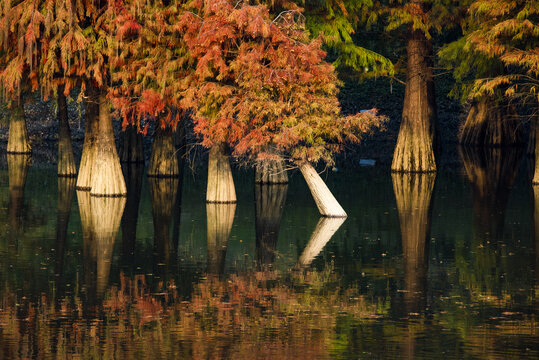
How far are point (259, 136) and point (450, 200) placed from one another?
27.6 ft

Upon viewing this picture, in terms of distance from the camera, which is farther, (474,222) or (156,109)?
(156,109)

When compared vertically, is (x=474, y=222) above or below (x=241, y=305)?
above

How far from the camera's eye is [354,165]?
48719mm

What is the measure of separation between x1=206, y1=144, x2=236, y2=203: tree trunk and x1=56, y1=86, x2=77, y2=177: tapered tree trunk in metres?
7.74

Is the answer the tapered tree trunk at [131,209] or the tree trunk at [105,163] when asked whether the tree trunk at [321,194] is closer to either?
the tapered tree trunk at [131,209]

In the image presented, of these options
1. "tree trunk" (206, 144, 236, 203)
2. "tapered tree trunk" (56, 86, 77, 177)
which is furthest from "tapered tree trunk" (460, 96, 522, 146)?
"tree trunk" (206, 144, 236, 203)

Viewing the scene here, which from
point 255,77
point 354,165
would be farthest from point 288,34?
point 354,165

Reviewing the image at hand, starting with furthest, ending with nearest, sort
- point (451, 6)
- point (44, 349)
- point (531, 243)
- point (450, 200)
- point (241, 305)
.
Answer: point (451, 6) → point (450, 200) → point (531, 243) → point (241, 305) → point (44, 349)

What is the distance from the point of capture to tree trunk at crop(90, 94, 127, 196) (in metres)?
30.5

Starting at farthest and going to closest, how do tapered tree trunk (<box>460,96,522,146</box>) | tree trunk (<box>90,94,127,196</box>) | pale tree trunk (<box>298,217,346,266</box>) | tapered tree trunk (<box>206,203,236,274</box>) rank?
1. tapered tree trunk (<box>460,96,522,146</box>)
2. tree trunk (<box>90,94,127,196</box>)
3. pale tree trunk (<box>298,217,346,266</box>)
4. tapered tree trunk (<box>206,203,236,274</box>)

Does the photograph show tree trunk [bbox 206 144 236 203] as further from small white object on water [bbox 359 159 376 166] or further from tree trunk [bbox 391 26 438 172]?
small white object on water [bbox 359 159 376 166]

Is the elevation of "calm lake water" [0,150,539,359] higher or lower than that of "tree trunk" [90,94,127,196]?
lower

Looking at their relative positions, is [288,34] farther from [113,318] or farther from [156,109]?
[113,318]

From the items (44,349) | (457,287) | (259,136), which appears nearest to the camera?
(44,349)
